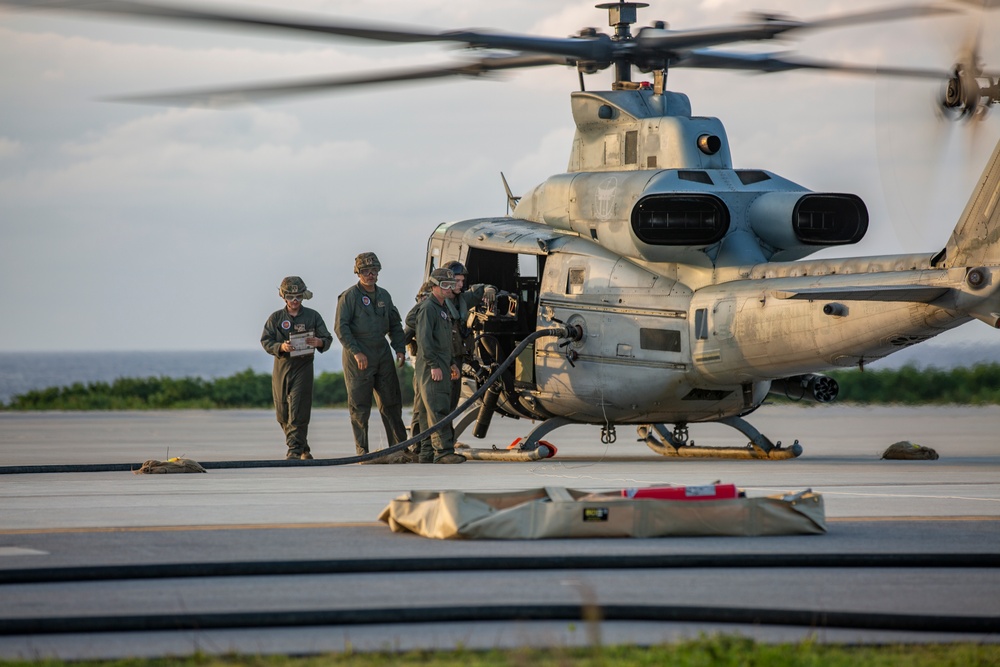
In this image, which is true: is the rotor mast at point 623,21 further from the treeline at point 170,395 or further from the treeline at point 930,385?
the treeline at point 170,395

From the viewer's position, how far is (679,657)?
5160mm

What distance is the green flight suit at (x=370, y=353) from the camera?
16.4m

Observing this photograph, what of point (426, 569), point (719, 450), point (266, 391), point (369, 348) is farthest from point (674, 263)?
point (266, 391)

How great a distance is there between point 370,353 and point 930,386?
20.0 metres

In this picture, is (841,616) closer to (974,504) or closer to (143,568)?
(143,568)

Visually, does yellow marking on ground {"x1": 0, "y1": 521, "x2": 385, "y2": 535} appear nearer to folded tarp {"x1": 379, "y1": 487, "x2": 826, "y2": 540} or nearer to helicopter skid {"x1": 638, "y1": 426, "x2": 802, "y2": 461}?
folded tarp {"x1": 379, "y1": 487, "x2": 826, "y2": 540}

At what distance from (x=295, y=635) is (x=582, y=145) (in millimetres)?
11814

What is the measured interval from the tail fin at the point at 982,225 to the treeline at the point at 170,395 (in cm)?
2658

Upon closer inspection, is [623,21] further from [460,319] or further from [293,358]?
[293,358]

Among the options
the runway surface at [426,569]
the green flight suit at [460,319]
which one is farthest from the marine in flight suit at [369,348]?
the runway surface at [426,569]

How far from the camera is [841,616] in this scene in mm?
5949

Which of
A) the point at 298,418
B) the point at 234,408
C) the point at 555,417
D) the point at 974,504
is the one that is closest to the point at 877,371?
the point at 234,408

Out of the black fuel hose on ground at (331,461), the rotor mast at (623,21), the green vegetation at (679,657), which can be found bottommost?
the green vegetation at (679,657)

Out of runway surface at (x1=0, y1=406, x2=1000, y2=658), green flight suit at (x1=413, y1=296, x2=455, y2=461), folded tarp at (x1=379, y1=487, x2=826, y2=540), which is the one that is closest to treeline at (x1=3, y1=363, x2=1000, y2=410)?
green flight suit at (x1=413, y1=296, x2=455, y2=461)
